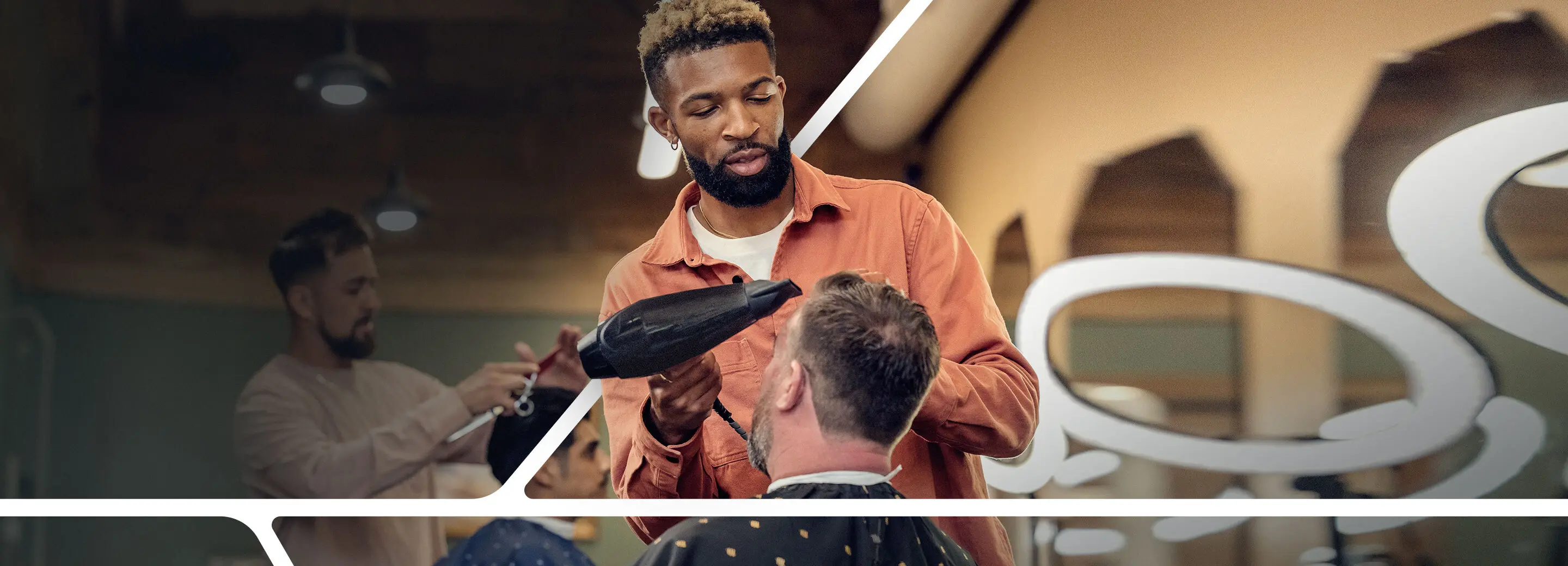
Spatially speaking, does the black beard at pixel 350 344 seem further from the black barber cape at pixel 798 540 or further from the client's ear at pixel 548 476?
the black barber cape at pixel 798 540

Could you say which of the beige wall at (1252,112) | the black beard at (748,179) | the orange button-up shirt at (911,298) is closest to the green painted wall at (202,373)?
the beige wall at (1252,112)

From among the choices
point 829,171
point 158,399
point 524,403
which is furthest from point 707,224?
point 158,399

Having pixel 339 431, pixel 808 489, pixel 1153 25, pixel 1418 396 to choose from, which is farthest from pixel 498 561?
pixel 1418 396

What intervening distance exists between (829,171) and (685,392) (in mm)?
516

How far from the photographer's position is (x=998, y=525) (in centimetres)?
190

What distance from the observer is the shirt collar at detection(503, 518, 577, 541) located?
76.9 inches

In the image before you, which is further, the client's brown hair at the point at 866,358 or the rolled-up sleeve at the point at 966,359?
the rolled-up sleeve at the point at 966,359

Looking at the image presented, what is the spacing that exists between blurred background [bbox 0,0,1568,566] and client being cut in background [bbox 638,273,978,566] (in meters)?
0.45

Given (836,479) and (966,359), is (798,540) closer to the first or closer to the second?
(836,479)

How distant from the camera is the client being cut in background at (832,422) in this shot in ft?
5.00

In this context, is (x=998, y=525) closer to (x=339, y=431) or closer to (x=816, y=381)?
(x=816, y=381)

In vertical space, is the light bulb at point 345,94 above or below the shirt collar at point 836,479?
above

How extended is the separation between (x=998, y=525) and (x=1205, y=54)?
2.97ft

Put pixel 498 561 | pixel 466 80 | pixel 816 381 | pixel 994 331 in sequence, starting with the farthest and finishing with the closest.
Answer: pixel 466 80
pixel 498 561
pixel 994 331
pixel 816 381
